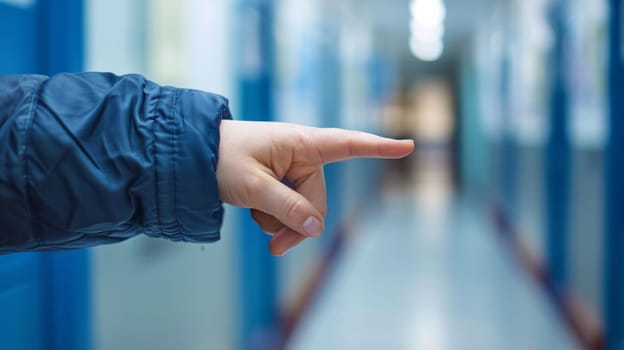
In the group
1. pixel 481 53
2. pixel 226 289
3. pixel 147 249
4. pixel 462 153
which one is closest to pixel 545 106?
pixel 226 289

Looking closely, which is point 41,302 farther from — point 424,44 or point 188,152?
point 424,44

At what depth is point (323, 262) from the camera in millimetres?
5855

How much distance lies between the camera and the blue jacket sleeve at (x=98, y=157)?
0.76 m

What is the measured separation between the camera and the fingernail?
826 mm

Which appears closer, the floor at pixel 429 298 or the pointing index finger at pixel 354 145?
the pointing index finger at pixel 354 145

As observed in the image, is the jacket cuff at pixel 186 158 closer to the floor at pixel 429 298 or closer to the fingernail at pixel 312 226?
the fingernail at pixel 312 226

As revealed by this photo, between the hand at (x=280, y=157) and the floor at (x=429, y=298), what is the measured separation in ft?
9.80

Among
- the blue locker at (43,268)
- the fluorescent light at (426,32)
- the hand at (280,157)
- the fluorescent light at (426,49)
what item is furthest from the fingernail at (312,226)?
the fluorescent light at (426,49)

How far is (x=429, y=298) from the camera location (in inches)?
187

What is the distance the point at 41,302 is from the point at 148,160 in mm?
849

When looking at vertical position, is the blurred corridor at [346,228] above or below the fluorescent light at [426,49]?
below

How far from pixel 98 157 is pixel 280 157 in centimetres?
24

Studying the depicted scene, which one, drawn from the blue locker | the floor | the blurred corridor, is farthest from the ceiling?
the blue locker

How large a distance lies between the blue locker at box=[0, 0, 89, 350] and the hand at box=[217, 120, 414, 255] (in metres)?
0.71
